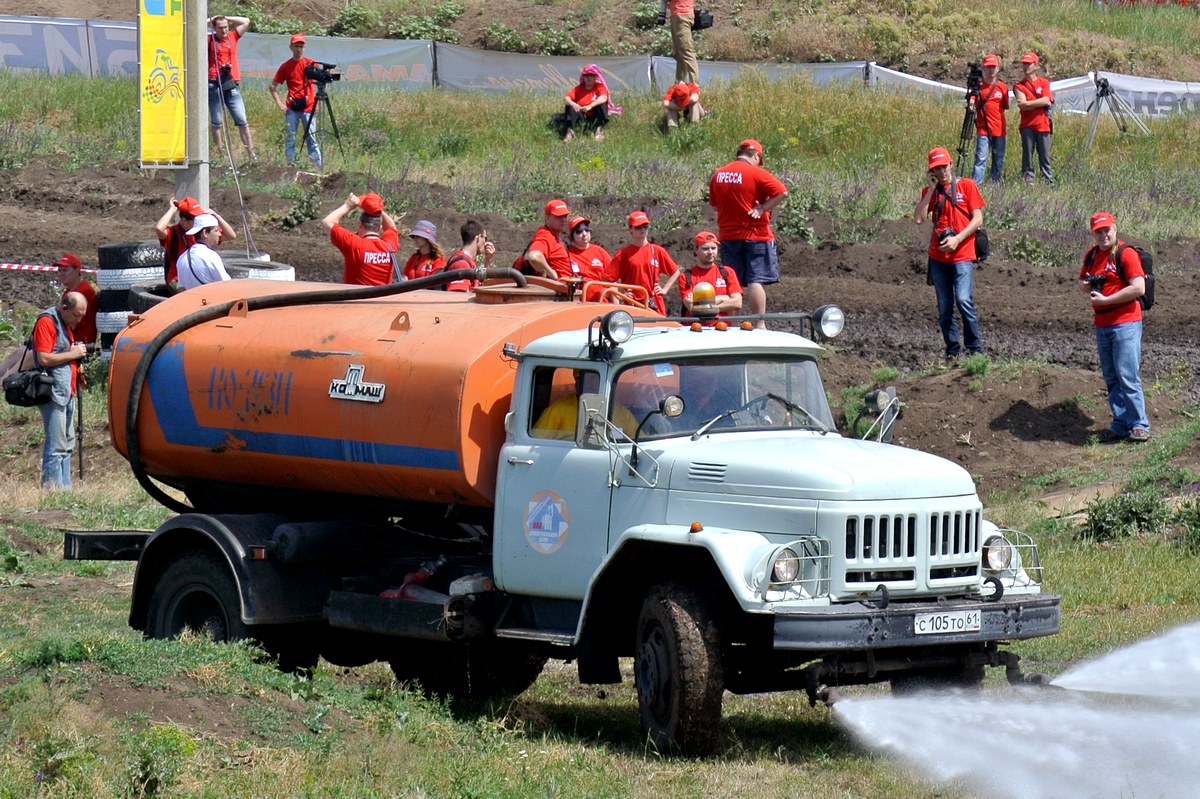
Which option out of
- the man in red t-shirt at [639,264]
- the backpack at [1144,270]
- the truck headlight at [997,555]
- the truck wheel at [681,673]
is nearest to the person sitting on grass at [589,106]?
the man in red t-shirt at [639,264]

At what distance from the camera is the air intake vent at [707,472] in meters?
8.55

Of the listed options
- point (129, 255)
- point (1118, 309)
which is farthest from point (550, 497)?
point (129, 255)

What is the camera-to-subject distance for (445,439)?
30.9ft

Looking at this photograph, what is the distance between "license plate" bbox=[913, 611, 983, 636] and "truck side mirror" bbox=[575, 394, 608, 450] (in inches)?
75.4

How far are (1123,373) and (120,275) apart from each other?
34.9 ft

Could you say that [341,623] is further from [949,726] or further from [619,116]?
[619,116]

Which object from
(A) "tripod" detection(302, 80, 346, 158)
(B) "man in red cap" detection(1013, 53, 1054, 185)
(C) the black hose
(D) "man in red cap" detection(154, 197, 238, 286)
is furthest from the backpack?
(A) "tripod" detection(302, 80, 346, 158)

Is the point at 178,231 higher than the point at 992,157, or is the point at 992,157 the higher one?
the point at 992,157

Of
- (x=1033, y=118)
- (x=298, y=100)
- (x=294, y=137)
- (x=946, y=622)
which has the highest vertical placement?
(x=1033, y=118)

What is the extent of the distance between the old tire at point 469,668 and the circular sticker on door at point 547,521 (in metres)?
1.42

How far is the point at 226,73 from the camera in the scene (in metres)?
26.1

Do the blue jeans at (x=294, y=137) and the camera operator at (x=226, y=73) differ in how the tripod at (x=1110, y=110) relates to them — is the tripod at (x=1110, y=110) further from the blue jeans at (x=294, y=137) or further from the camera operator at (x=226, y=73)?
the camera operator at (x=226, y=73)

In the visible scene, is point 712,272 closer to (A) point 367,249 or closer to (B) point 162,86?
(A) point 367,249

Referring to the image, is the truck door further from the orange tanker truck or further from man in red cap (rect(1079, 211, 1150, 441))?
man in red cap (rect(1079, 211, 1150, 441))
